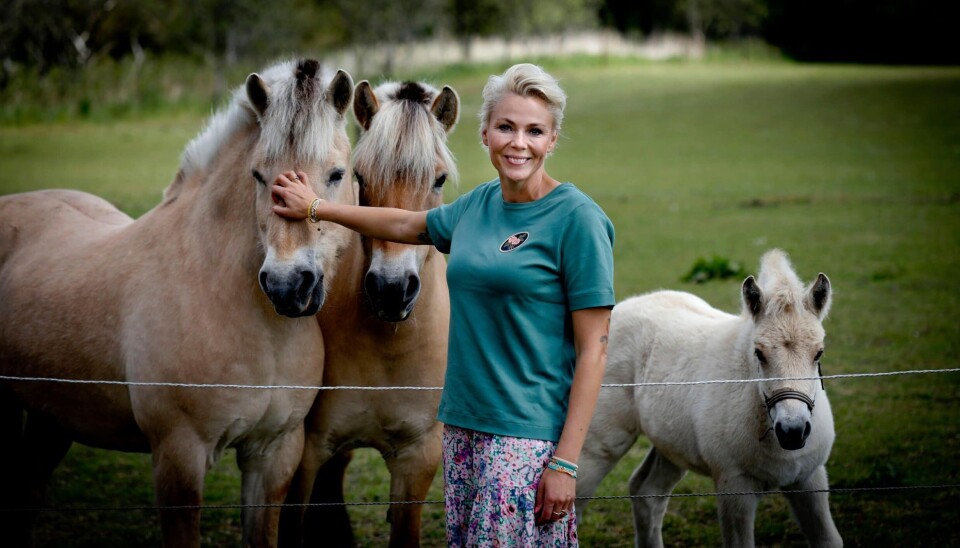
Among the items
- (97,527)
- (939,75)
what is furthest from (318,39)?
(97,527)

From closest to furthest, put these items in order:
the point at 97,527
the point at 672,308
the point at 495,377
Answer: the point at 495,377 → the point at 672,308 → the point at 97,527

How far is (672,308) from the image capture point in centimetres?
480

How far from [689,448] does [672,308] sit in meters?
0.88

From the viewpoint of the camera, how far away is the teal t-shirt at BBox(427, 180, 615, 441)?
260 centimetres

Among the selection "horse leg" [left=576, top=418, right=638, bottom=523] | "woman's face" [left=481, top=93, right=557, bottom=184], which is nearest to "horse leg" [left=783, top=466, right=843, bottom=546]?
"horse leg" [left=576, top=418, right=638, bottom=523]

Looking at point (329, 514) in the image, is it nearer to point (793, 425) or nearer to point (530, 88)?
point (793, 425)

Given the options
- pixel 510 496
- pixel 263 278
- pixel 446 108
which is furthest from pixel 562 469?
pixel 446 108

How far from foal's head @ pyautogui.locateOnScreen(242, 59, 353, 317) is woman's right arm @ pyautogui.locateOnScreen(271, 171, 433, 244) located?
65mm

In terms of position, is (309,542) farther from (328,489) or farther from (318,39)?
(318,39)

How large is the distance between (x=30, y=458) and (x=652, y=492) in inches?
125

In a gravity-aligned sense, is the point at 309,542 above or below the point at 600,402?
below

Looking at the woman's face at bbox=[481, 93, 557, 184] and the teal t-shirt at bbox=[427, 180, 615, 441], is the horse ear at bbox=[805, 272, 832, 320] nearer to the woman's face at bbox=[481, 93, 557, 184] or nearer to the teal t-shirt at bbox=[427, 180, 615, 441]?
the teal t-shirt at bbox=[427, 180, 615, 441]

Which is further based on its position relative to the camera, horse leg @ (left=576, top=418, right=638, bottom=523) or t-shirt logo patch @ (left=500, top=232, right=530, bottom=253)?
horse leg @ (left=576, top=418, right=638, bottom=523)

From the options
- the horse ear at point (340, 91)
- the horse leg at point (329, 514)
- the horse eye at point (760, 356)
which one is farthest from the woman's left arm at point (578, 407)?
the horse leg at point (329, 514)
